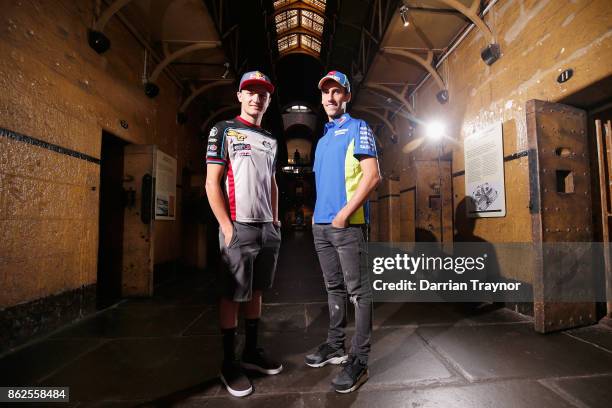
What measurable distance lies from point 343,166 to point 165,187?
410 centimetres

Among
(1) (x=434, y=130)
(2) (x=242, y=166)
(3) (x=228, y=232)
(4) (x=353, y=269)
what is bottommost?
(4) (x=353, y=269)

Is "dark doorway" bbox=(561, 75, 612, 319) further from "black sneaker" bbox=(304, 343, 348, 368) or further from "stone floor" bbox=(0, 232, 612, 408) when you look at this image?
"black sneaker" bbox=(304, 343, 348, 368)

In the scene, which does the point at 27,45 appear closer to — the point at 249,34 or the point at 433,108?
the point at 249,34

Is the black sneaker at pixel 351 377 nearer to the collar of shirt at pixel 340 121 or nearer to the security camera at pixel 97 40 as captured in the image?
the collar of shirt at pixel 340 121

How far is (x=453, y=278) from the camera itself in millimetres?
4395

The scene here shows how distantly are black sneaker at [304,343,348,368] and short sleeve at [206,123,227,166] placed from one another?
1523 mm

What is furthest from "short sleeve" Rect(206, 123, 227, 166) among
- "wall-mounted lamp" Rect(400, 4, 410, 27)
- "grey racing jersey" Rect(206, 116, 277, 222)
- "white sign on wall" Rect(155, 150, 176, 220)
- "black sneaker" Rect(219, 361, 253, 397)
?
"wall-mounted lamp" Rect(400, 4, 410, 27)

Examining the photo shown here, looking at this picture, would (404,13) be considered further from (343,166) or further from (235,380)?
(235,380)

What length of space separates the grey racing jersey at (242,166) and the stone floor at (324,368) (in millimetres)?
1121

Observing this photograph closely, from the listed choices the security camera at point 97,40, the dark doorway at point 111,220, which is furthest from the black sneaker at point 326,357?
the security camera at point 97,40

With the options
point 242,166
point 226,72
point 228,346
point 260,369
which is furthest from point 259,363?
point 226,72

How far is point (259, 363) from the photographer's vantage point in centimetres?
189

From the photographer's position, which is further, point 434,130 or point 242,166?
point 434,130

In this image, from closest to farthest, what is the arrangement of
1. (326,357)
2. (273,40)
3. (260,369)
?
1. (260,369)
2. (326,357)
3. (273,40)
